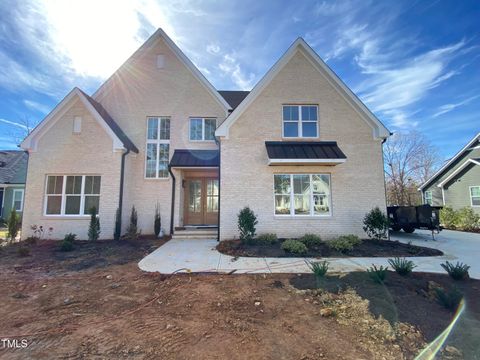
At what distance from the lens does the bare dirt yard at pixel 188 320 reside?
125 inches

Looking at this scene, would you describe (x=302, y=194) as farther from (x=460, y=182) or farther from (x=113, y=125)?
(x=460, y=182)

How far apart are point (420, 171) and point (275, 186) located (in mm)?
30530

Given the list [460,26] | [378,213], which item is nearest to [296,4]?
[460,26]

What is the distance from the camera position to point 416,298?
4594mm

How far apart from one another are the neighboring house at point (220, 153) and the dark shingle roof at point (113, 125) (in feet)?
0.36

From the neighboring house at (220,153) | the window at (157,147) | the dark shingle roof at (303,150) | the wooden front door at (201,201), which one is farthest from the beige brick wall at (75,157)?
the dark shingle roof at (303,150)

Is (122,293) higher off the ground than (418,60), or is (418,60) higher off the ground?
(418,60)

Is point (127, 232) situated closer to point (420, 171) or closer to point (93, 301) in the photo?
point (93, 301)

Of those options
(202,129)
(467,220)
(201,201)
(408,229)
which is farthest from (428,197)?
(202,129)

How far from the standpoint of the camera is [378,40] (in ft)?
34.4

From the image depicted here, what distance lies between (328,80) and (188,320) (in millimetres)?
11598

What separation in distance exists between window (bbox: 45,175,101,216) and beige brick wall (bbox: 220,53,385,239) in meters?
6.71

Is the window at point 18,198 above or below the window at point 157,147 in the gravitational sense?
below

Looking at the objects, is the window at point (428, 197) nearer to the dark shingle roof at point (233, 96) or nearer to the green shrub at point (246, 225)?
the dark shingle roof at point (233, 96)
